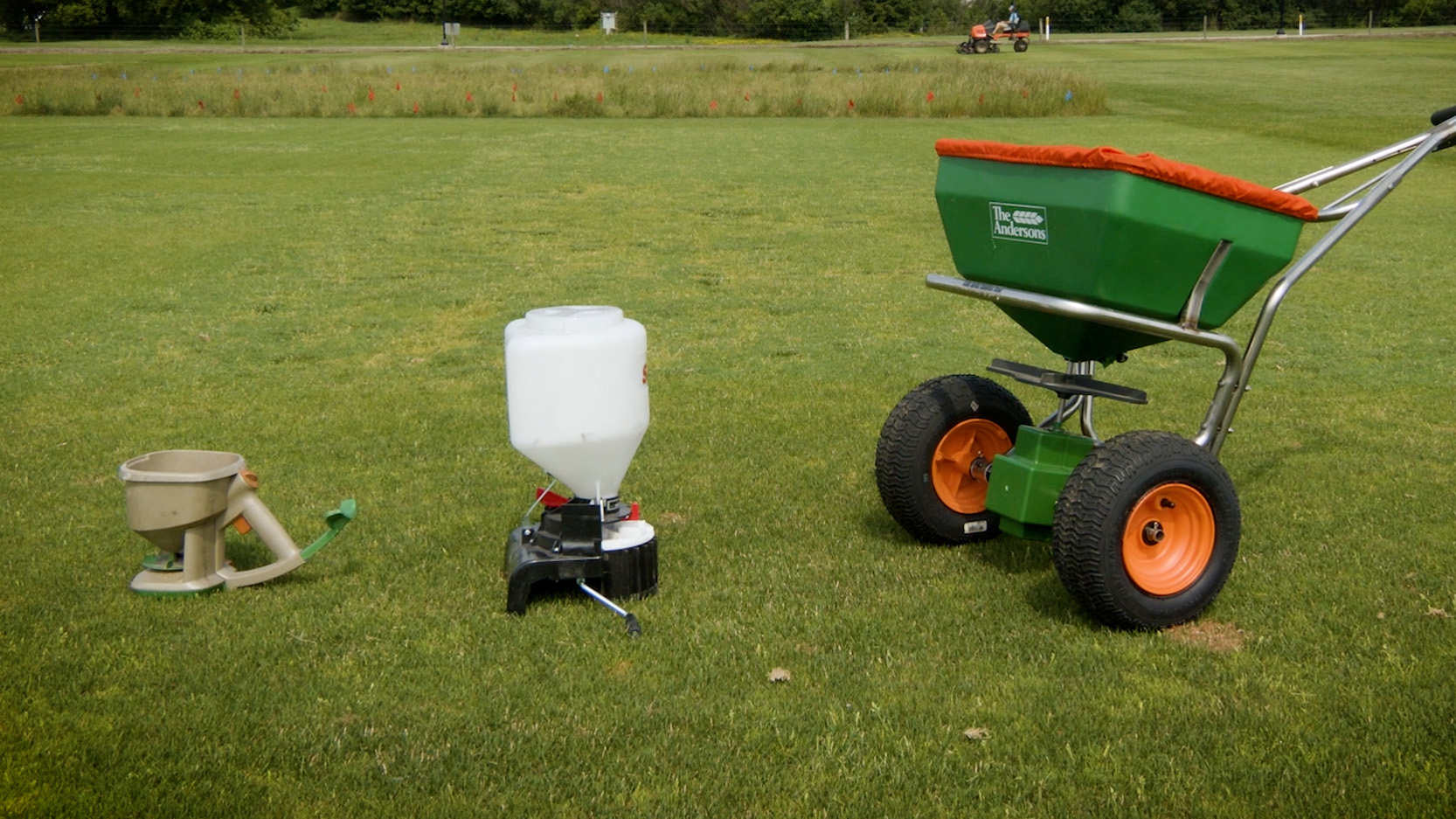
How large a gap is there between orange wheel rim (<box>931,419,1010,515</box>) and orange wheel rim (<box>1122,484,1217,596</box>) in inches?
35.3

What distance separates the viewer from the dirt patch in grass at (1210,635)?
4.57 metres

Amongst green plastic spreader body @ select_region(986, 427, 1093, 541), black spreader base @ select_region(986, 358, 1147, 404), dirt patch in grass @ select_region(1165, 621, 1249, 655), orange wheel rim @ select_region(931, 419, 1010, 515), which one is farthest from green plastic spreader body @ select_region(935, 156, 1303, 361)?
dirt patch in grass @ select_region(1165, 621, 1249, 655)

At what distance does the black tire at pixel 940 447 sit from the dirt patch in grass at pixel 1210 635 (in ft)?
3.40

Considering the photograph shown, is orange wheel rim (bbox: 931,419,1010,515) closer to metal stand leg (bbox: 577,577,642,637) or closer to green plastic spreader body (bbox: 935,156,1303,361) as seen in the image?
green plastic spreader body (bbox: 935,156,1303,361)

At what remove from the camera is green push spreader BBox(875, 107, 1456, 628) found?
439 centimetres

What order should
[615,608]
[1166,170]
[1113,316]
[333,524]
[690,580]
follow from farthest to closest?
[690,580] → [333,524] → [615,608] → [1113,316] → [1166,170]

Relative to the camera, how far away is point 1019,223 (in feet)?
15.4

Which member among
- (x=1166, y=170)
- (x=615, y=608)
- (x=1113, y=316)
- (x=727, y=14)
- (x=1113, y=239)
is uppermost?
(x=727, y=14)

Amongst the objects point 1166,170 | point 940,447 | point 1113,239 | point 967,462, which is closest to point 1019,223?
point 1113,239

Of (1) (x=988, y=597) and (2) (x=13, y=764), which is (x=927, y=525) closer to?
(1) (x=988, y=597)

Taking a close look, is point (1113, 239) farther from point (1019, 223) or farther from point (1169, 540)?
point (1169, 540)

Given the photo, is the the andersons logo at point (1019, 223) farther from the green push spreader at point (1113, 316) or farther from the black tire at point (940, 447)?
the black tire at point (940, 447)

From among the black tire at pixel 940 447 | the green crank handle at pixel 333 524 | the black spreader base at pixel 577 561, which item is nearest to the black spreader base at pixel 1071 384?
the black tire at pixel 940 447

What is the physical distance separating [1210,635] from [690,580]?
1.89 meters
